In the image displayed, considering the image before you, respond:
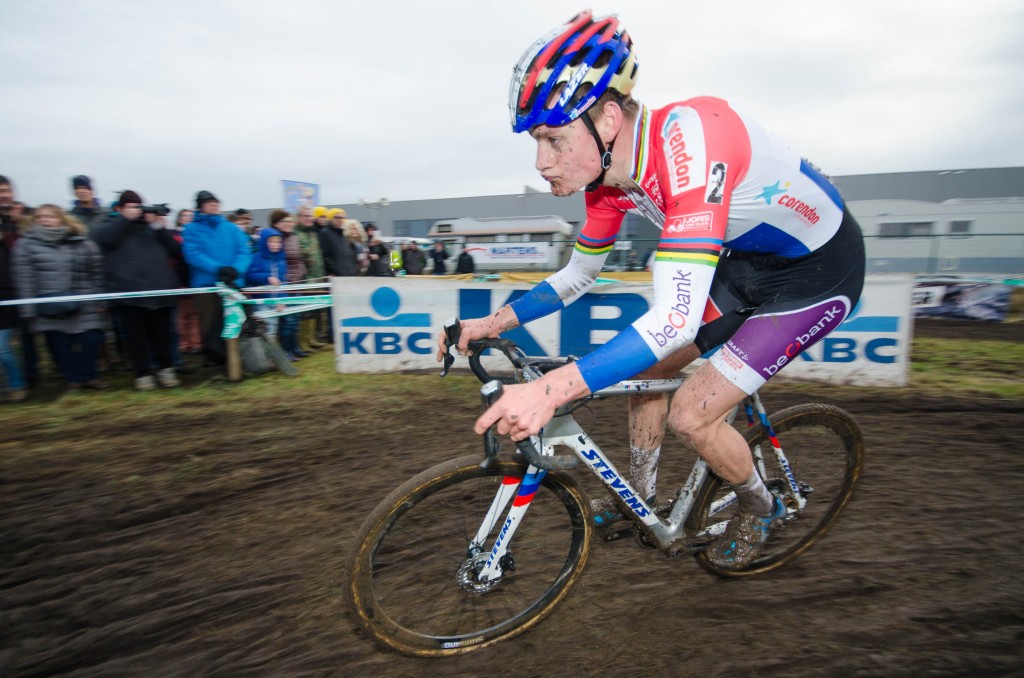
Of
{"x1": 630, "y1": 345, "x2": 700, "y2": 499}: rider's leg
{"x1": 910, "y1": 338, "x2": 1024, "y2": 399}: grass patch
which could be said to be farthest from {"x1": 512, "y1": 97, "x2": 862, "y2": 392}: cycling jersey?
{"x1": 910, "y1": 338, "x2": 1024, "y2": 399}: grass patch

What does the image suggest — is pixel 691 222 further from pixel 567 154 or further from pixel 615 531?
pixel 615 531

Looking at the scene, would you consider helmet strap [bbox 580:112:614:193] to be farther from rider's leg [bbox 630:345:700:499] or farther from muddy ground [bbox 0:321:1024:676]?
muddy ground [bbox 0:321:1024:676]

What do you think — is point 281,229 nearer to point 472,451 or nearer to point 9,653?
point 472,451

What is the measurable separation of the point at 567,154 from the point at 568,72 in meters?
0.29

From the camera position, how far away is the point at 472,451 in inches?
173

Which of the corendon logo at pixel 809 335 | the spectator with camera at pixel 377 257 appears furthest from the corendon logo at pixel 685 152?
the spectator with camera at pixel 377 257

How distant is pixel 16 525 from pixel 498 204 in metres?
44.3

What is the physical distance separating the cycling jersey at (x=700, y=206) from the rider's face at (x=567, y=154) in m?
0.19

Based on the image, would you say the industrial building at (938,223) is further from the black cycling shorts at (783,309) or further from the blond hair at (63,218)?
the black cycling shorts at (783,309)

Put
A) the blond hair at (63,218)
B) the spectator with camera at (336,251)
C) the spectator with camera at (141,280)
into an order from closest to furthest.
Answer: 1. the blond hair at (63,218)
2. the spectator with camera at (141,280)
3. the spectator with camera at (336,251)

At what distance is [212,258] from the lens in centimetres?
655

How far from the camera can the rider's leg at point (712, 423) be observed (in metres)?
2.18

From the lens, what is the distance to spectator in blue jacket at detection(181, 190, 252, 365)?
6.43 metres

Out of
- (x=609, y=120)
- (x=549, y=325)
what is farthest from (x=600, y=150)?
(x=549, y=325)
